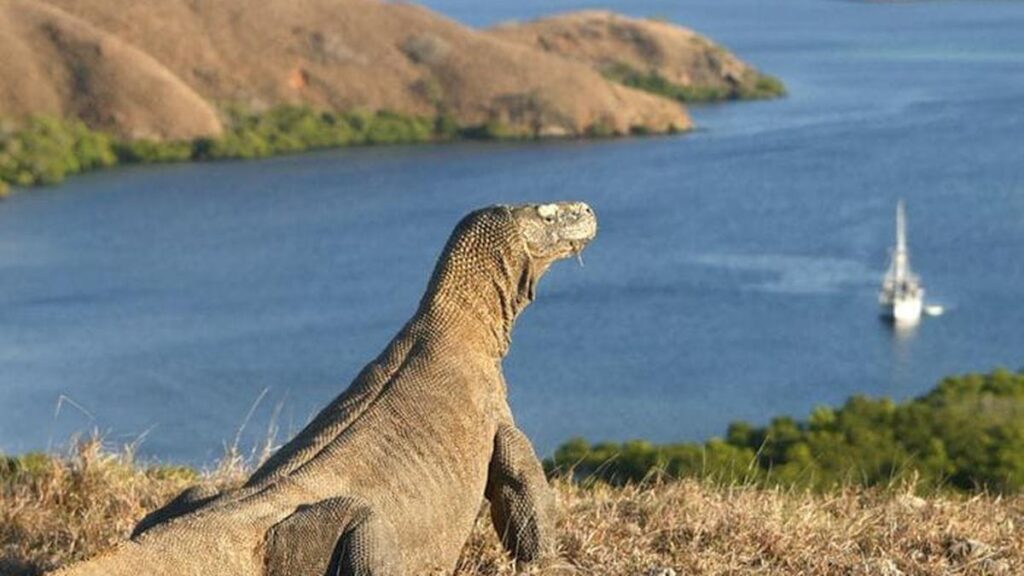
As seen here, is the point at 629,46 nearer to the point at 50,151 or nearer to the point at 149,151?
the point at 149,151

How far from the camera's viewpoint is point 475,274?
5922 millimetres

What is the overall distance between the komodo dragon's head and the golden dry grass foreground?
0.79 meters

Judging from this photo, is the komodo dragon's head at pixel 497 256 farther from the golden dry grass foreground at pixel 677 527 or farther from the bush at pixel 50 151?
the bush at pixel 50 151

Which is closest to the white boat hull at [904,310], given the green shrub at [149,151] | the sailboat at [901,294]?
the sailboat at [901,294]

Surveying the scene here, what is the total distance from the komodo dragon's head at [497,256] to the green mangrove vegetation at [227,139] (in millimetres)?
89968

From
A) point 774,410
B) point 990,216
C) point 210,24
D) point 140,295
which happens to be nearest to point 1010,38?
point 210,24

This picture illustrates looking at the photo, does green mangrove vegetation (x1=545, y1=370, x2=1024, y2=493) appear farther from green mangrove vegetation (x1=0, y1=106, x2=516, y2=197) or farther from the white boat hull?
green mangrove vegetation (x1=0, y1=106, x2=516, y2=197)

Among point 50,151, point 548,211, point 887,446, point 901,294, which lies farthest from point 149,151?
point 548,211

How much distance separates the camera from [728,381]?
50.8 m

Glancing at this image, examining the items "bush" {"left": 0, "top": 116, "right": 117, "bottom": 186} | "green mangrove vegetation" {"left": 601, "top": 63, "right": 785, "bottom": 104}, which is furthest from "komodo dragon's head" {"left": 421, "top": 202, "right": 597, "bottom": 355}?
"green mangrove vegetation" {"left": 601, "top": 63, "right": 785, "bottom": 104}

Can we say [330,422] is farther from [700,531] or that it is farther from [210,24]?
[210,24]

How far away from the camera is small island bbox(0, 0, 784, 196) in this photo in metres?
109

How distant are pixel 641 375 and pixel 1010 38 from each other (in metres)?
111

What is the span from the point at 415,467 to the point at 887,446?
63.3 feet
